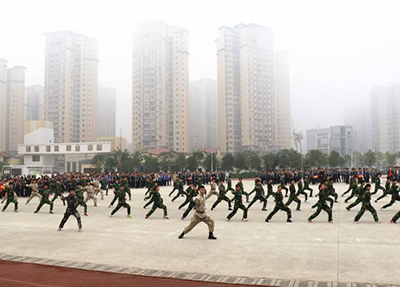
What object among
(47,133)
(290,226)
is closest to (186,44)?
(47,133)

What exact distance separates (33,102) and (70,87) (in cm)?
5217

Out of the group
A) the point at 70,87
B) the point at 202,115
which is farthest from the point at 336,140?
the point at 70,87

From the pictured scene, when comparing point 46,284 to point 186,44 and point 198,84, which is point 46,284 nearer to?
point 186,44

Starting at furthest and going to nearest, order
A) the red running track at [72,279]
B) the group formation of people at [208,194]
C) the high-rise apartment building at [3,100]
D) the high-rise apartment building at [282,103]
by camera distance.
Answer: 1. the high-rise apartment building at [3,100]
2. the high-rise apartment building at [282,103]
3. the group formation of people at [208,194]
4. the red running track at [72,279]

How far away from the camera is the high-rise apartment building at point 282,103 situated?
120688mm

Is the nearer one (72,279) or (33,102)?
(72,279)

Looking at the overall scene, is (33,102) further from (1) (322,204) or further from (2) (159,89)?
(1) (322,204)

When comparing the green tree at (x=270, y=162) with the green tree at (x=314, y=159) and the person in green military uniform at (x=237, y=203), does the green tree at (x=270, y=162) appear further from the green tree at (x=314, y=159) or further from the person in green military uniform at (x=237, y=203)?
the person in green military uniform at (x=237, y=203)

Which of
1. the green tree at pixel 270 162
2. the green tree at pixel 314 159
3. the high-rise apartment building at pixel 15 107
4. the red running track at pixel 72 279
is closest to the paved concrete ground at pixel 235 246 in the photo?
the red running track at pixel 72 279

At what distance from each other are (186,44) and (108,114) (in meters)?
59.4

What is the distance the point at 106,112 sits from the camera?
157 metres

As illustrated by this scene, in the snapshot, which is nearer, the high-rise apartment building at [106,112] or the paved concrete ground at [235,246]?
Result: the paved concrete ground at [235,246]

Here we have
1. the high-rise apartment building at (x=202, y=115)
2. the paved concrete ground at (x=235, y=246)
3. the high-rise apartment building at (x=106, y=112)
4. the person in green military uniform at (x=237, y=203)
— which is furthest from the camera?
the high-rise apartment building at (x=106, y=112)

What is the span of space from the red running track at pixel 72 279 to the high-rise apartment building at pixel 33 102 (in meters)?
161
